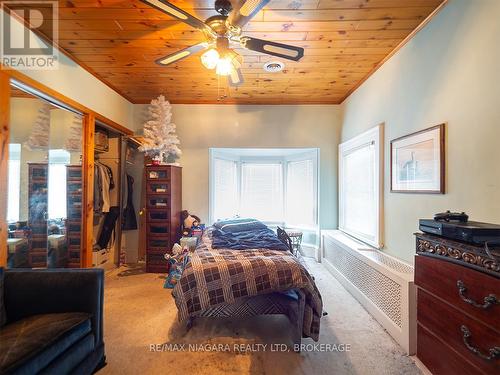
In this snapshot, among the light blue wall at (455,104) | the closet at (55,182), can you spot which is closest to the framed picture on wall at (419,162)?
the light blue wall at (455,104)

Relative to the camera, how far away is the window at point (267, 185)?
4010 mm

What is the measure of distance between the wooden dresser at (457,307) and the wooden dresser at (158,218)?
2904mm

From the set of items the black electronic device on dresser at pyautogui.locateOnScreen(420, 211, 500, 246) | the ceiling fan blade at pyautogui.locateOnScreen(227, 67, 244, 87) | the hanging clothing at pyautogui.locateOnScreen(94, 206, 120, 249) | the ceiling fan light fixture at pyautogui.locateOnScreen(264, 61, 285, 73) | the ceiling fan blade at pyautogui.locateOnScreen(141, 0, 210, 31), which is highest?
the ceiling fan light fixture at pyautogui.locateOnScreen(264, 61, 285, 73)

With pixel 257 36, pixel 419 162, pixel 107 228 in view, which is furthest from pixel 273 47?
pixel 107 228

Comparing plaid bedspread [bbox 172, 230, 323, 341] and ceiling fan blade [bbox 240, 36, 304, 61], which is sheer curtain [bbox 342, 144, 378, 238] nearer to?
plaid bedspread [bbox 172, 230, 323, 341]

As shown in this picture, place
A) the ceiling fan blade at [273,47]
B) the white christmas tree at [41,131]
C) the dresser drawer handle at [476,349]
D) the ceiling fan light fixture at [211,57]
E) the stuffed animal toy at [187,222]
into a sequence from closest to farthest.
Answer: the dresser drawer handle at [476,349], the ceiling fan blade at [273,47], the ceiling fan light fixture at [211,57], the white christmas tree at [41,131], the stuffed animal toy at [187,222]

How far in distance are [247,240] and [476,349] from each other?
1.85 metres

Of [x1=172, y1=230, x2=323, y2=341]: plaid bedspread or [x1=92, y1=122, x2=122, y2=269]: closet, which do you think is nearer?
[x1=172, y1=230, x2=323, y2=341]: plaid bedspread

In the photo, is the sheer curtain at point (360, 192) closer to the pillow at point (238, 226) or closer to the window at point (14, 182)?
the pillow at point (238, 226)

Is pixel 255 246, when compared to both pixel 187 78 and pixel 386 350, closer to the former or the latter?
pixel 386 350

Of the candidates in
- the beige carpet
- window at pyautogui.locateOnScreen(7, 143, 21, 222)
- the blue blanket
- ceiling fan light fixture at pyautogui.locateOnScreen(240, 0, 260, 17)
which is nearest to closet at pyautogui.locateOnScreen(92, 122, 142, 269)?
the beige carpet

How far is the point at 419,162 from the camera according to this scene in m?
1.96

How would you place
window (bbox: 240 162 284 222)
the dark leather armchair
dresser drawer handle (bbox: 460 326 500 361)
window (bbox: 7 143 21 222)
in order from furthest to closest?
window (bbox: 240 162 284 222) < window (bbox: 7 143 21 222) < the dark leather armchair < dresser drawer handle (bbox: 460 326 500 361)

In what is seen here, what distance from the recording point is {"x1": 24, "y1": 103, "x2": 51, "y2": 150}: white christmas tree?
83.0 inches
